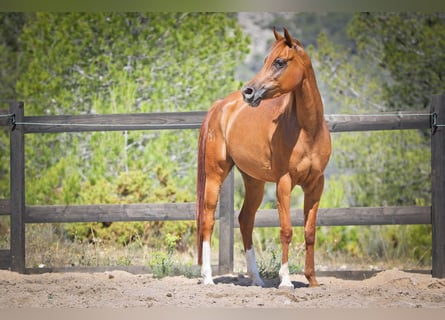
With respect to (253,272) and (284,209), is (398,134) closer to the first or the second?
(253,272)

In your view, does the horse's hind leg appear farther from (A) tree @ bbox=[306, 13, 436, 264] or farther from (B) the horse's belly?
(A) tree @ bbox=[306, 13, 436, 264]

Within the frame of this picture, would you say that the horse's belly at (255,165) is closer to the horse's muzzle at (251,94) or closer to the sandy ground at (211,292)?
the horse's muzzle at (251,94)

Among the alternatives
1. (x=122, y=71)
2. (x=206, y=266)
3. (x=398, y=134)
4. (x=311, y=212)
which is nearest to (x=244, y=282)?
(x=206, y=266)

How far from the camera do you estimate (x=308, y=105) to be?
5844 mm

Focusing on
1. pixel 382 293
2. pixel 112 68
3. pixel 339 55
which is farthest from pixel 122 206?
pixel 339 55

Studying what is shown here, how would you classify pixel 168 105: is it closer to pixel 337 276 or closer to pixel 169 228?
pixel 169 228

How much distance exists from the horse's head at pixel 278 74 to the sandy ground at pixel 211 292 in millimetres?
1296

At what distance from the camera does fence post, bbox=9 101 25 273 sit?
7176mm

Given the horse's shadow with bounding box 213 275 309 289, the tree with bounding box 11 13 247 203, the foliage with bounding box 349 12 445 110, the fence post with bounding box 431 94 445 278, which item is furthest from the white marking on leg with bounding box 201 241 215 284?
the foliage with bounding box 349 12 445 110

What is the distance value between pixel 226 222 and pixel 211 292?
1.06m

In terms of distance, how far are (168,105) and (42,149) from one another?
175 cm

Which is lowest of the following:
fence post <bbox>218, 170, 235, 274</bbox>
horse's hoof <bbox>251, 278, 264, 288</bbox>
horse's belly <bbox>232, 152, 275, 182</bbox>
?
horse's hoof <bbox>251, 278, 264, 288</bbox>

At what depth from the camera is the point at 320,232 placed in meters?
9.70

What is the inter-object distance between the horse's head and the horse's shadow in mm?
1471
